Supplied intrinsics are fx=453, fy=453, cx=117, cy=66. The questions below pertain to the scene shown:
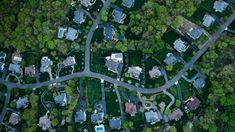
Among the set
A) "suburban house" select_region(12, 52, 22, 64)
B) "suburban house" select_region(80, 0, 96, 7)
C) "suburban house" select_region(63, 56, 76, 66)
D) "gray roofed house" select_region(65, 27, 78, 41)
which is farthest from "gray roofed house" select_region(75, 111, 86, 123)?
"suburban house" select_region(80, 0, 96, 7)

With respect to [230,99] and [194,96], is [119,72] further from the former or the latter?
[230,99]

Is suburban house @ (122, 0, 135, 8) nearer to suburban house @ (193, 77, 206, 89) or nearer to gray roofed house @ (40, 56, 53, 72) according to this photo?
gray roofed house @ (40, 56, 53, 72)

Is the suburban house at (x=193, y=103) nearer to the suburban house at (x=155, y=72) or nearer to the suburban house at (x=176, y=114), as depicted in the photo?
the suburban house at (x=176, y=114)

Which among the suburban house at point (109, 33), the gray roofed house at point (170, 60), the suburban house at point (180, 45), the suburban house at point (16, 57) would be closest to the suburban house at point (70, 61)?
the suburban house at point (109, 33)

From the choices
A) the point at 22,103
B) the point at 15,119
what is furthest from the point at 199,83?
the point at 15,119

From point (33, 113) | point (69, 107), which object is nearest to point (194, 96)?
point (69, 107)

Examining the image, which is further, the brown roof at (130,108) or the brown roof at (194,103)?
the brown roof at (130,108)
